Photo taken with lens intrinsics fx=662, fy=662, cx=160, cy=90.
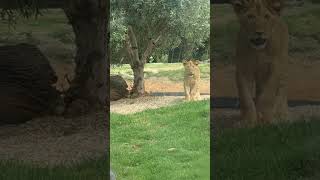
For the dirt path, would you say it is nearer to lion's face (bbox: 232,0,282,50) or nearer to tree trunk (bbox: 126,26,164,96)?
tree trunk (bbox: 126,26,164,96)

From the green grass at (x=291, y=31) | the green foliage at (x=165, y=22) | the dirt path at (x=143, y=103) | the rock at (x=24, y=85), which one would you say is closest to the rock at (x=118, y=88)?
the dirt path at (x=143, y=103)

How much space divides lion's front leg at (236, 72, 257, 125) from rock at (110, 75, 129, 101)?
100 cm

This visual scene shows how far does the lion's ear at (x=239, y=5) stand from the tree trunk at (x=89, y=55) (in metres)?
1.33

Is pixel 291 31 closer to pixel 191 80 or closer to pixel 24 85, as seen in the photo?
pixel 191 80

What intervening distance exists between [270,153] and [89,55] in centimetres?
206

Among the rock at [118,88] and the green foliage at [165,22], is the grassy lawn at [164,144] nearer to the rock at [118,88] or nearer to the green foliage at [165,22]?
the rock at [118,88]

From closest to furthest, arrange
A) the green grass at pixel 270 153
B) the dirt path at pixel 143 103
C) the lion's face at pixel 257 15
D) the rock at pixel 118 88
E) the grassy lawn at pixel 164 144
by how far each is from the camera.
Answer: the green grass at pixel 270 153 < the grassy lawn at pixel 164 144 < the lion's face at pixel 257 15 < the dirt path at pixel 143 103 < the rock at pixel 118 88

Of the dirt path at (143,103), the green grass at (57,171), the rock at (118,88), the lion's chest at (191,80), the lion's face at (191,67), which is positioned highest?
the lion's face at (191,67)

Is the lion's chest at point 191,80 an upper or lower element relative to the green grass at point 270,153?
upper

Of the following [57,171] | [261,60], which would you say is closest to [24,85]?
[57,171]

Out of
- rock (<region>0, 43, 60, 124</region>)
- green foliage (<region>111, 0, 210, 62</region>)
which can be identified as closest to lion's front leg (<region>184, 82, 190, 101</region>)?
green foliage (<region>111, 0, 210, 62</region>)

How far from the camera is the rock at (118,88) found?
581cm

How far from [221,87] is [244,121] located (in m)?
0.36

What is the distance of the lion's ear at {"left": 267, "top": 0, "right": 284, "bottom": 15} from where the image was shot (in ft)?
18.2
